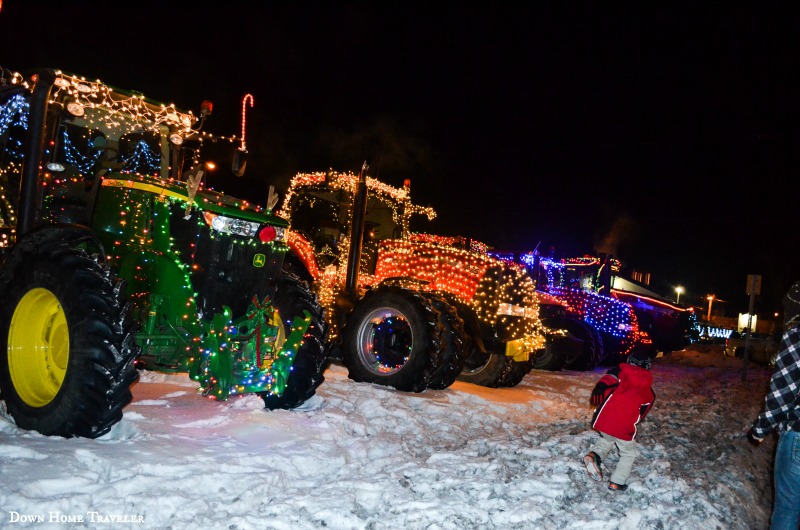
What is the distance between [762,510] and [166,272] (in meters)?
5.33

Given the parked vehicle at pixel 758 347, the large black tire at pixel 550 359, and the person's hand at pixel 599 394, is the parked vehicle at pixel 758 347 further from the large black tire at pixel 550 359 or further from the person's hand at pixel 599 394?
the person's hand at pixel 599 394

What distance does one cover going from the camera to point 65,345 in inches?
189

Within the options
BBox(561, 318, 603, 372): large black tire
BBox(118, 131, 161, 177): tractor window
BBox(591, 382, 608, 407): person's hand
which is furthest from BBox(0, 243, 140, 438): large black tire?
BBox(561, 318, 603, 372): large black tire

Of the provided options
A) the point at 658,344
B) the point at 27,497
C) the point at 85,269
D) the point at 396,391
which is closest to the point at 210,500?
the point at 27,497

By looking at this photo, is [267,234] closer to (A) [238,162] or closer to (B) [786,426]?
(A) [238,162]

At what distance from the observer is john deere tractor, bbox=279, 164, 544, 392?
8000 millimetres

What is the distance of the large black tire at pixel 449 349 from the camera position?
7965mm

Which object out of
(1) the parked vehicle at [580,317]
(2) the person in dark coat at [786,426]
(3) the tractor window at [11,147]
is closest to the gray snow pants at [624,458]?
(2) the person in dark coat at [786,426]

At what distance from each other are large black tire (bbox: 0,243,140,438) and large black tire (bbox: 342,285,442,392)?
4.02 meters

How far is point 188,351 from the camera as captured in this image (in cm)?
501

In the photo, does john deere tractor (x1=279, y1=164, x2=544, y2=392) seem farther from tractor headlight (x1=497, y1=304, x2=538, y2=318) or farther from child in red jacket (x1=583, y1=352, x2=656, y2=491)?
child in red jacket (x1=583, y1=352, x2=656, y2=491)

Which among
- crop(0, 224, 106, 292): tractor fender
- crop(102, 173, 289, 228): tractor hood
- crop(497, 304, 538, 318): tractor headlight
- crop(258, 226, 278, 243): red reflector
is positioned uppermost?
crop(102, 173, 289, 228): tractor hood

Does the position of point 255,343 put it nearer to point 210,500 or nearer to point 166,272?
point 166,272

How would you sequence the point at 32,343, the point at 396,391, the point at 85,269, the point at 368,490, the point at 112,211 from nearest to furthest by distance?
the point at 368,490, the point at 85,269, the point at 32,343, the point at 112,211, the point at 396,391
